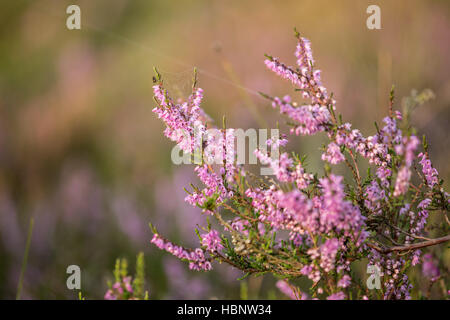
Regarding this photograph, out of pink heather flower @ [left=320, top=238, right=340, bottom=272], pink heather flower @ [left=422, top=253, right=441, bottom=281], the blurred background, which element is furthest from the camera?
the blurred background

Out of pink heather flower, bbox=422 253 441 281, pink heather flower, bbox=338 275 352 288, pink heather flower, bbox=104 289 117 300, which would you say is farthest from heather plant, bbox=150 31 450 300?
pink heather flower, bbox=422 253 441 281

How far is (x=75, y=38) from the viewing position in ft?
33.0

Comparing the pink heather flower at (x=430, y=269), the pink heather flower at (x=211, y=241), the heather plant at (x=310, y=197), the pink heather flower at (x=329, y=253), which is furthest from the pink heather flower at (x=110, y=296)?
the pink heather flower at (x=430, y=269)

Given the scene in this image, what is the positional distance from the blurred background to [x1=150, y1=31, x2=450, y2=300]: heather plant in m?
0.75

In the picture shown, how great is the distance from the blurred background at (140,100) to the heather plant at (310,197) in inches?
29.7

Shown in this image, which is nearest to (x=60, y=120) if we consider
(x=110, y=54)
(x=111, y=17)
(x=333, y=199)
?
(x=110, y=54)

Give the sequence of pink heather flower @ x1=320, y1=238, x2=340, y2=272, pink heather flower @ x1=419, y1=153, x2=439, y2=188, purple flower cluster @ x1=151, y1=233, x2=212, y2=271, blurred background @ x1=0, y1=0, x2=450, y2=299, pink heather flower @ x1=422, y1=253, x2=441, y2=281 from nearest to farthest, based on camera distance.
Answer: pink heather flower @ x1=320, y1=238, x2=340, y2=272
purple flower cluster @ x1=151, y1=233, x2=212, y2=271
pink heather flower @ x1=419, y1=153, x2=439, y2=188
pink heather flower @ x1=422, y1=253, x2=441, y2=281
blurred background @ x1=0, y1=0, x2=450, y2=299

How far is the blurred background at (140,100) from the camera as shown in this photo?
15.5ft

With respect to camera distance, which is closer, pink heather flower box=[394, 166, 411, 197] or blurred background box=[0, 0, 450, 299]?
pink heather flower box=[394, 166, 411, 197]

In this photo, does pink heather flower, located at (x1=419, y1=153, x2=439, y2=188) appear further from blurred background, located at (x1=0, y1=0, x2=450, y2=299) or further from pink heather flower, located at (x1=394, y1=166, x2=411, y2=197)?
blurred background, located at (x1=0, y1=0, x2=450, y2=299)

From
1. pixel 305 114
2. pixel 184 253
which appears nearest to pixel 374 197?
pixel 305 114

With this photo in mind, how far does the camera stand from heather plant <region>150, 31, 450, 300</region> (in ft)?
5.27

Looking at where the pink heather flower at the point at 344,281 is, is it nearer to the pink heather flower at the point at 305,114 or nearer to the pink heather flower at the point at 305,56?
the pink heather flower at the point at 305,114

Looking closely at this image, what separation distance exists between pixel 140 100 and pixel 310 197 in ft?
24.3
